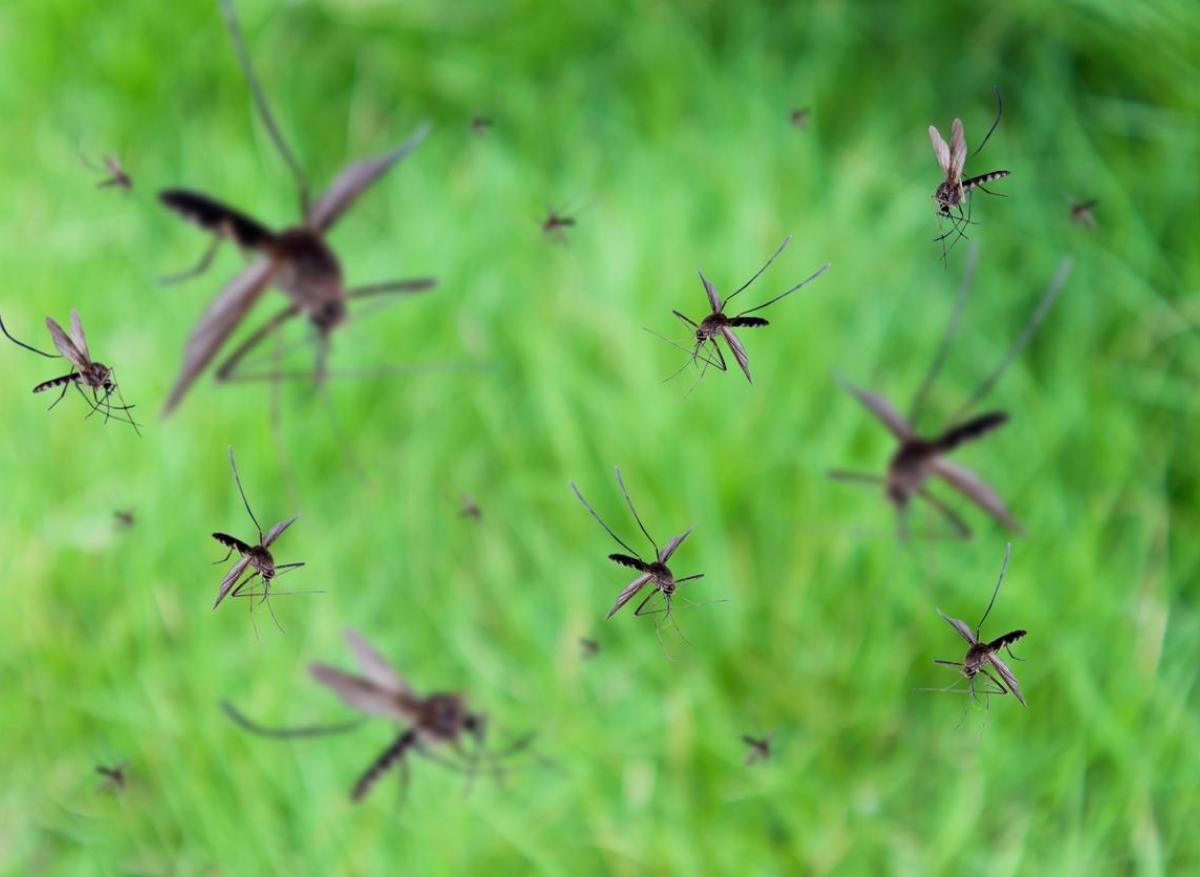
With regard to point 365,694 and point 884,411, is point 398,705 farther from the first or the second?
point 884,411

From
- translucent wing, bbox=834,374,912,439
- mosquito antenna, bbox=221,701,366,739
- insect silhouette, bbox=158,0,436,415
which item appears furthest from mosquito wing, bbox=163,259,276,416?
mosquito antenna, bbox=221,701,366,739

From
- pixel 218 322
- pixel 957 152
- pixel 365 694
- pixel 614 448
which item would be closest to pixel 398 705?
pixel 365 694

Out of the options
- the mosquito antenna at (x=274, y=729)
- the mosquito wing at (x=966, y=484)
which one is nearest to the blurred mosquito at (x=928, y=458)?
the mosquito wing at (x=966, y=484)

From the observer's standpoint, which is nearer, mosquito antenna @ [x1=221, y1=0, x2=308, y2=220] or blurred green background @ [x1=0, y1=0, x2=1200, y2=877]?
mosquito antenna @ [x1=221, y1=0, x2=308, y2=220]

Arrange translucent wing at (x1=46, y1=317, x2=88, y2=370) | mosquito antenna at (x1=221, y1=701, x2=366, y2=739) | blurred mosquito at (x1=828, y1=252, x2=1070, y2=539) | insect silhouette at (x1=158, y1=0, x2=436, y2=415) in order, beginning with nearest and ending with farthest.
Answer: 1. translucent wing at (x1=46, y1=317, x2=88, y2=370)
2. insect silhouette at (x1=158, y1=0, x2=436, y2=415)
3. blurred mosquito at (x1=828, y1=252, x2=1070, y2=539)
4. mosquito antenna at (x1=221, y1=701, x2=366, y2=739)

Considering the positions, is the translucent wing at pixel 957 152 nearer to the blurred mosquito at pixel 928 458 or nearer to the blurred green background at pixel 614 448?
the blurred mosquito at pixel 928 458

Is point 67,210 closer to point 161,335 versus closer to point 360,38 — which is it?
point 161,335

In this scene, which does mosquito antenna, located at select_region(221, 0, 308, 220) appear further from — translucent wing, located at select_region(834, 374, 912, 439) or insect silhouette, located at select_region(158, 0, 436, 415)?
translucent wing, located at select_region(834, 374, 912, 439)

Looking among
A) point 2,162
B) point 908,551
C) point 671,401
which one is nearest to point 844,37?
point 671,401
